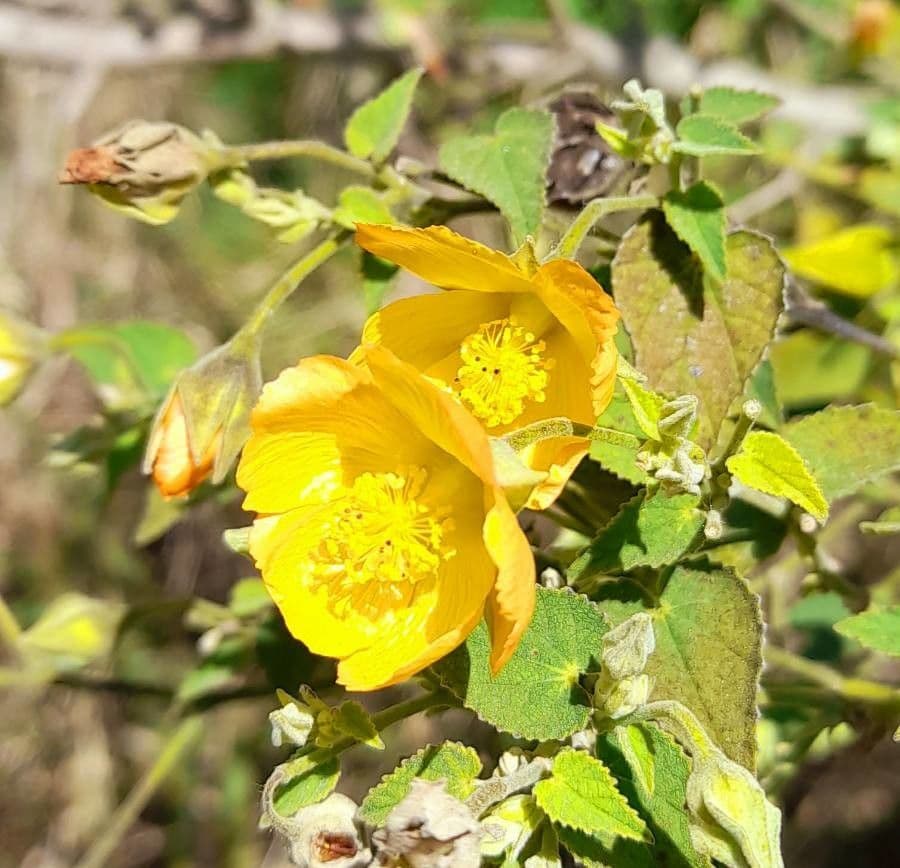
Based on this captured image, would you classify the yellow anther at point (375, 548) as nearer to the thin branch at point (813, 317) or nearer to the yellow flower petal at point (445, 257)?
the yellow flower petal at point (445, 257)

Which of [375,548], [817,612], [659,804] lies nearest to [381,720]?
[375,548]

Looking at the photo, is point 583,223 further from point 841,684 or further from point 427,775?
point 841,684

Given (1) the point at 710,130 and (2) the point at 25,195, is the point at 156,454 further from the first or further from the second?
(2) the point at 25,195

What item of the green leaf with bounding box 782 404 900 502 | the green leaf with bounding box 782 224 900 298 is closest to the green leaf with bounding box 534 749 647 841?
the green leaf with bounding box 782 404 900 502

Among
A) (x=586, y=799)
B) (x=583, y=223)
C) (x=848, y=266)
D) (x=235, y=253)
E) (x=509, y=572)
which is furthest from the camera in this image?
(x=235, y=253)

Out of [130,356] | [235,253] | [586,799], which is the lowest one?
[235,253]
